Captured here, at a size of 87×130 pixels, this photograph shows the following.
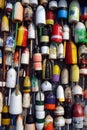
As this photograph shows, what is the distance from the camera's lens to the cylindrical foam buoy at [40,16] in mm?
1431

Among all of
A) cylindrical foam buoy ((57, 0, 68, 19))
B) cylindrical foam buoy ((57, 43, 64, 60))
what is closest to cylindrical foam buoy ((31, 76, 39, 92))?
cylindrical foam buoy ((57, 43, 64, 60))

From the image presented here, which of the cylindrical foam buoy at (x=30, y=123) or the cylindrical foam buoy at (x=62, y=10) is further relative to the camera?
the cylindrical foam buoy at (x=62, y=10)

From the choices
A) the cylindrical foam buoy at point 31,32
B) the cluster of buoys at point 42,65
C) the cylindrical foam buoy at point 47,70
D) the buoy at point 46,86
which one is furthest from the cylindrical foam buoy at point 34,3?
the buoy at point 46,86

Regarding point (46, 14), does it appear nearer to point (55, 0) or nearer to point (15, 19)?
point (55, 0)

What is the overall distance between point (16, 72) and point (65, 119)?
0.42 meters

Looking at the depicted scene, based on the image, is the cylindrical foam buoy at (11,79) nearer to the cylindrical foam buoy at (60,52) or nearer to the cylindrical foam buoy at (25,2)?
the cylindrical foam buoy at (60,52)

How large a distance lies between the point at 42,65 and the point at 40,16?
31cm

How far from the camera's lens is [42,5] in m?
1.50

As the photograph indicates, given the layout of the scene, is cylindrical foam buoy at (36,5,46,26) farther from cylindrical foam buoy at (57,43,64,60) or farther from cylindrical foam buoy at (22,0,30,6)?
cylindrical foam buoy at (57,43,64,60)

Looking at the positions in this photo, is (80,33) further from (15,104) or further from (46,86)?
(15,104)

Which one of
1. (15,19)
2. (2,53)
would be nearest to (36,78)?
(2,53)

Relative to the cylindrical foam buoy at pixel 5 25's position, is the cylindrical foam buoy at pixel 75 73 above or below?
below

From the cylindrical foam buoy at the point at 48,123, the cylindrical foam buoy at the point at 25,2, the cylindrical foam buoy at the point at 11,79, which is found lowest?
the cylindrical foam buoy at the point at 48,123

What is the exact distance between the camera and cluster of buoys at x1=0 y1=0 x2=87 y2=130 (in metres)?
1.38
